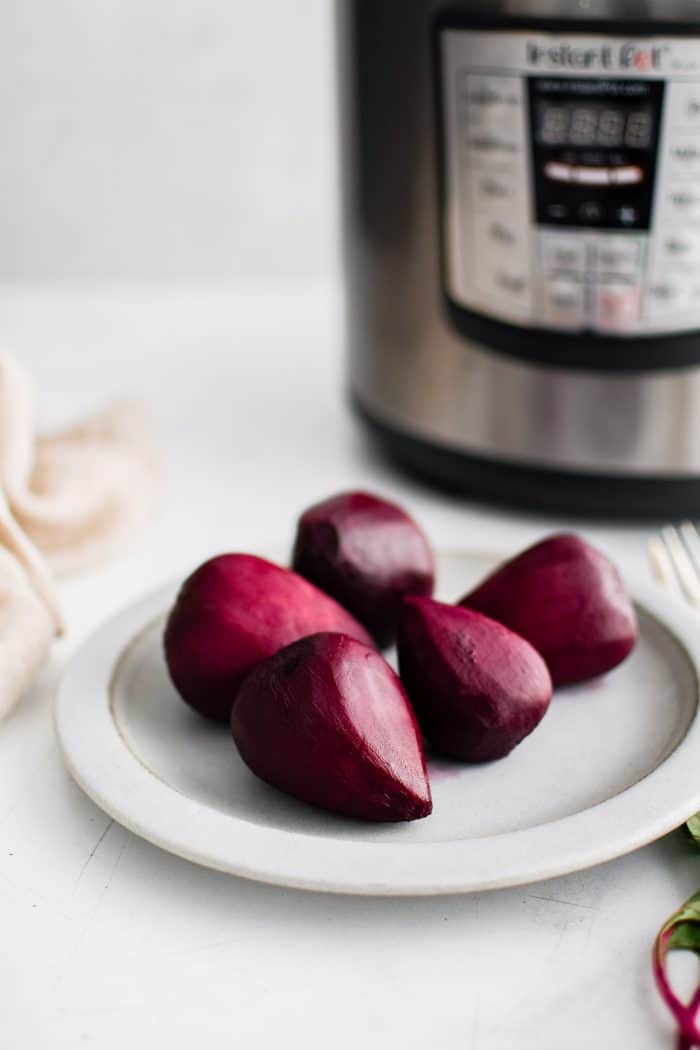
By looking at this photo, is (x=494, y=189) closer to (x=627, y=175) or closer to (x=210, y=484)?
(x=627, y=175)

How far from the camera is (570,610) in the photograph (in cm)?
43

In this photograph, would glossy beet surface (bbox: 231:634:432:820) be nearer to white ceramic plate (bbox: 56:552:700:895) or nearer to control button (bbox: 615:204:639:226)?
white ceramic plate (bbox: 56:552:700:895)

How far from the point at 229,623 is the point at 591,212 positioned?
0.85 feet

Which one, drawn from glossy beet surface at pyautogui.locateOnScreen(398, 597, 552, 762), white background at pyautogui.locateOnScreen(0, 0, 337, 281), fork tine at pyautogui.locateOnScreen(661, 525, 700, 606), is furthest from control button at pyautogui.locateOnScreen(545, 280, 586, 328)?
white background at pyautogui.locateOnScreen(0, 0, 337, 281)

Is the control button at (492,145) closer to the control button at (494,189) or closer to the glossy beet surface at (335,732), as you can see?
the control button at (494,189)

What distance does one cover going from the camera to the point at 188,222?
40.8 inches

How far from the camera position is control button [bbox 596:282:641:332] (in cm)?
56

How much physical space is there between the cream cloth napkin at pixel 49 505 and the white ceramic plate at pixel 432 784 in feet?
0.10

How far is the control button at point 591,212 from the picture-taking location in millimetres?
547

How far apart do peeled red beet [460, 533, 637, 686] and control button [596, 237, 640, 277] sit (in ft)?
0.55

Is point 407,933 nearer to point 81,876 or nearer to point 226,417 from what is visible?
point 81,876

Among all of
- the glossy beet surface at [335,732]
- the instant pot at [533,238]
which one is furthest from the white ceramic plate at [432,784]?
the instant pot at [533,238]

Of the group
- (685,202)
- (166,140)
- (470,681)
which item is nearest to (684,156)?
(685,202)

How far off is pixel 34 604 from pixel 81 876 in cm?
13
